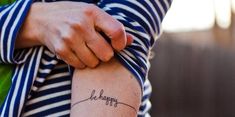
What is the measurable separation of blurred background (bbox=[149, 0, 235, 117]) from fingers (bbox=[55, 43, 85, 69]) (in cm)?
314

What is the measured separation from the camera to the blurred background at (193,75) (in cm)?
400

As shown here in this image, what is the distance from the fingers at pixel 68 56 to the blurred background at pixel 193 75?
314cm

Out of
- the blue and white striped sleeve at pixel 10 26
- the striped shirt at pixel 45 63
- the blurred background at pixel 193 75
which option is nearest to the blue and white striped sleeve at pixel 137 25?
the striped shirt at pixel 45 63

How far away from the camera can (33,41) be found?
84 centimetres

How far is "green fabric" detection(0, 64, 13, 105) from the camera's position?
849 millimetres

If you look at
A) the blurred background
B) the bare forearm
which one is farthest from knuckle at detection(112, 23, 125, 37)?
the blurred background

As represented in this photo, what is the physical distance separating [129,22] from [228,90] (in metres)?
3.20

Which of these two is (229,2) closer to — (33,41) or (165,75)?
(165,75)

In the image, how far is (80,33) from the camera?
788 mm

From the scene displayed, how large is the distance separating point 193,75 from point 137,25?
3.29m

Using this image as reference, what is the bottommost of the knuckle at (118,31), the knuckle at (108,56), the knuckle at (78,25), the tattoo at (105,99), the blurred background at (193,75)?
the blurred background at (193,75)

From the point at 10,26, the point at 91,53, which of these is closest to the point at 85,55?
the point at 91,53

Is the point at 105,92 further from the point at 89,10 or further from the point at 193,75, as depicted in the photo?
the point at 193,75

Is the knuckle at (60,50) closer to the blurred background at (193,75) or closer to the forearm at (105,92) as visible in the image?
the forearm at (105,92)
